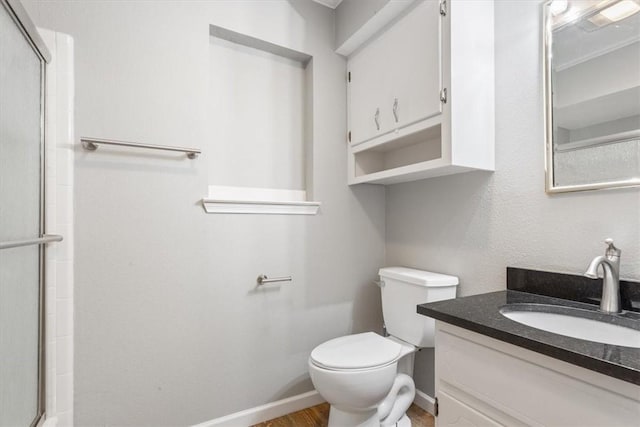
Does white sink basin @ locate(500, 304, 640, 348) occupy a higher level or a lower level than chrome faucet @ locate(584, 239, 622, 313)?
lower

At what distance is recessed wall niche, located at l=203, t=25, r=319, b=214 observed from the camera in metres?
1.74

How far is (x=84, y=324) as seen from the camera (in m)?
1.33

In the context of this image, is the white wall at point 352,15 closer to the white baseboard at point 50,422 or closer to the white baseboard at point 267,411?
the white baseboard at point 267,411

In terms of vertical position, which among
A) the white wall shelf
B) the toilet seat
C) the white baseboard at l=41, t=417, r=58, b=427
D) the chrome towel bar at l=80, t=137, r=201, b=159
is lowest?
the white baseboard at l=41, t=417, r=58, b=427

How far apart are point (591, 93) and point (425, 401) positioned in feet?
5.51

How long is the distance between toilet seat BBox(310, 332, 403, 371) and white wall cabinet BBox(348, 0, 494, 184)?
876 millimetres

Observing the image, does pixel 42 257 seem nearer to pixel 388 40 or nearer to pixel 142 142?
pixel 142 142

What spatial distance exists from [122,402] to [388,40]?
2.17 meters

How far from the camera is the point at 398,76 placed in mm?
1614

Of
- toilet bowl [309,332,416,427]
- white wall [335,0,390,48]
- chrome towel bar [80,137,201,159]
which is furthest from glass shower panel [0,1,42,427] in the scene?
white wall [335,0,390,48]

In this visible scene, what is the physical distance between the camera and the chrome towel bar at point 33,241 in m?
0.89

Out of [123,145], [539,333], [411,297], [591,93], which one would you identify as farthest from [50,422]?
[591,93]

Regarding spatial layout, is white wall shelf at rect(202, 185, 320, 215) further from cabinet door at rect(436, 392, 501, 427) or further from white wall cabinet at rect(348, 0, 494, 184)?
cabinet door at rect(436, 392, 501, 427)

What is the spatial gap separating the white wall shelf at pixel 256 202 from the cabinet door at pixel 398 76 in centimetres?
51
